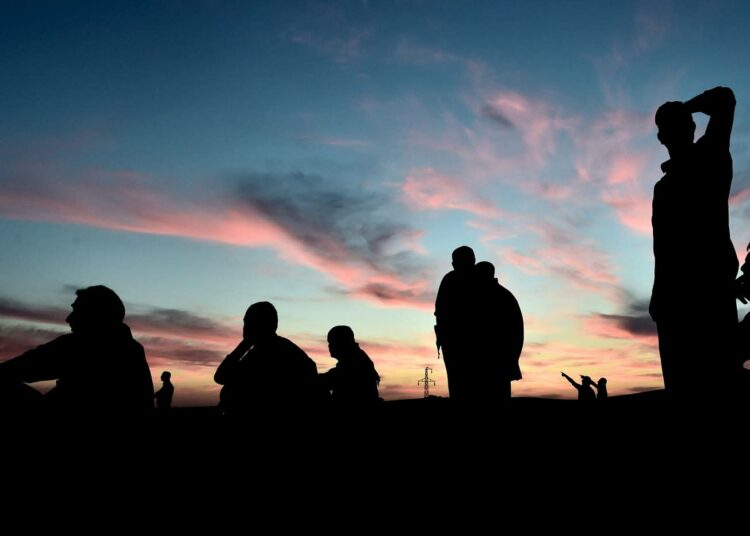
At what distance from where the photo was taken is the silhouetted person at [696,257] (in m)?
3.38

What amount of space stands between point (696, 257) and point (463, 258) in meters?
4.31

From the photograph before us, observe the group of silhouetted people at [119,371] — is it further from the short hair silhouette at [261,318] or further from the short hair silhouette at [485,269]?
the short hair silhouette at [485,269]

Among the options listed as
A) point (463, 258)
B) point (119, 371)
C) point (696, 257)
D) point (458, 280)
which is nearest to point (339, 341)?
point (458, 280)

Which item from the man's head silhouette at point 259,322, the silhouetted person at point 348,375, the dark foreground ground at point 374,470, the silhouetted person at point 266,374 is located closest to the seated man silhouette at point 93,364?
the dark foreground ground at point 374,470

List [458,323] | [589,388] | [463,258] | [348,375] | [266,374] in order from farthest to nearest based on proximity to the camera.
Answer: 1. [589,388]
2. [463,258]
3. [458,323]
4. [348,375]
5. [266,374]

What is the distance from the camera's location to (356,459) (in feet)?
16.3

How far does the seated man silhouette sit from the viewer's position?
3.87m

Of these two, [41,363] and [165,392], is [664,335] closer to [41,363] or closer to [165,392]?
[41,363]

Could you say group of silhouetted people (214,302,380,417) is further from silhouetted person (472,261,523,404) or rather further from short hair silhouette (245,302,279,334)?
silhouetted person (472,261,523,404)

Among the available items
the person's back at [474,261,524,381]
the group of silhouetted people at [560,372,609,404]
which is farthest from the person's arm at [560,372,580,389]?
the person's back at [474,261,524,381]

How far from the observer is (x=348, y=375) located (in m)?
7.53

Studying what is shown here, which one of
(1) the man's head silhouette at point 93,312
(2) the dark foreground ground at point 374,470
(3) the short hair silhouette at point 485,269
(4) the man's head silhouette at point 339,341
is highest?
(3) the short hair silhouette at point 485,269

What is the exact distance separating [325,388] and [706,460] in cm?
501

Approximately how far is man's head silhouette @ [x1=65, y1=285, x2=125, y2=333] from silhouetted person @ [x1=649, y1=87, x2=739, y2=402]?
12.9ft
